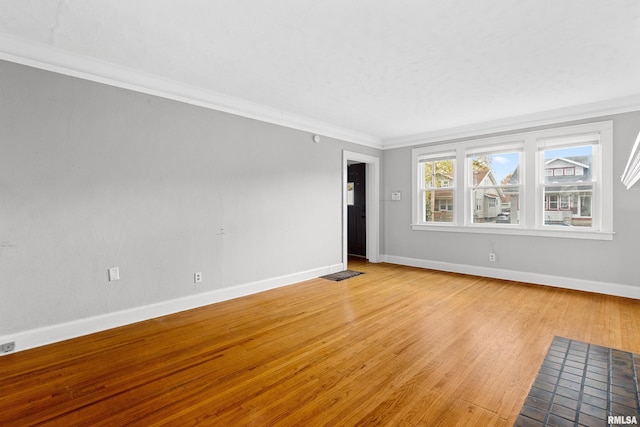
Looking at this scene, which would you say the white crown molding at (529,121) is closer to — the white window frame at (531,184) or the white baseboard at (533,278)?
the white window frame at (531,184)

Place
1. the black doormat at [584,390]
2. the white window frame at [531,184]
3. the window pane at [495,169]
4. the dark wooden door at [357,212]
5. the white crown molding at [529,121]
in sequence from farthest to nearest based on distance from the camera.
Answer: the dark wooden door at [357,212], the window pane at [495,169], the white window frame at [531,184], the white crown molding at [529,121], the black doormat at [584,390]

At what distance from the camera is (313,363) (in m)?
2.40

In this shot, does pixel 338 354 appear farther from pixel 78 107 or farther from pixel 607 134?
pixel 607 134

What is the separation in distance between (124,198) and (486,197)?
5.28m

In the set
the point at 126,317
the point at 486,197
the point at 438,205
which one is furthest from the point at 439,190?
the point at 126,317

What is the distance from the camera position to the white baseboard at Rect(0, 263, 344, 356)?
2.66 metres

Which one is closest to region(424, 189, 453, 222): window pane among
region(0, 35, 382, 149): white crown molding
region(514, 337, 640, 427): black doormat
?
region(0, 35, 382, 149): white crown molding

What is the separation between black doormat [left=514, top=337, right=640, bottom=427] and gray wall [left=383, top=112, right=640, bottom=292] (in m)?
2.18

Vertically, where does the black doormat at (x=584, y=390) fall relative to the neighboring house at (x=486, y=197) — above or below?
below

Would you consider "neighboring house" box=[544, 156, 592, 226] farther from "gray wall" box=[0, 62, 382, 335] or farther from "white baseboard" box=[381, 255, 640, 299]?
"gray wall" box=[0, 62, 382, 335]

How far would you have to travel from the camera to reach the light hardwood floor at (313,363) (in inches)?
72.5

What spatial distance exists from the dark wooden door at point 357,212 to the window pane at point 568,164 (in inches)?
134

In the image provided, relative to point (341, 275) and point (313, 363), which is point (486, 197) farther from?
point (313, 363)

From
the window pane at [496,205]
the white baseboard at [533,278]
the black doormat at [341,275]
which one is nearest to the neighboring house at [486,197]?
the window pane at [496,205]
